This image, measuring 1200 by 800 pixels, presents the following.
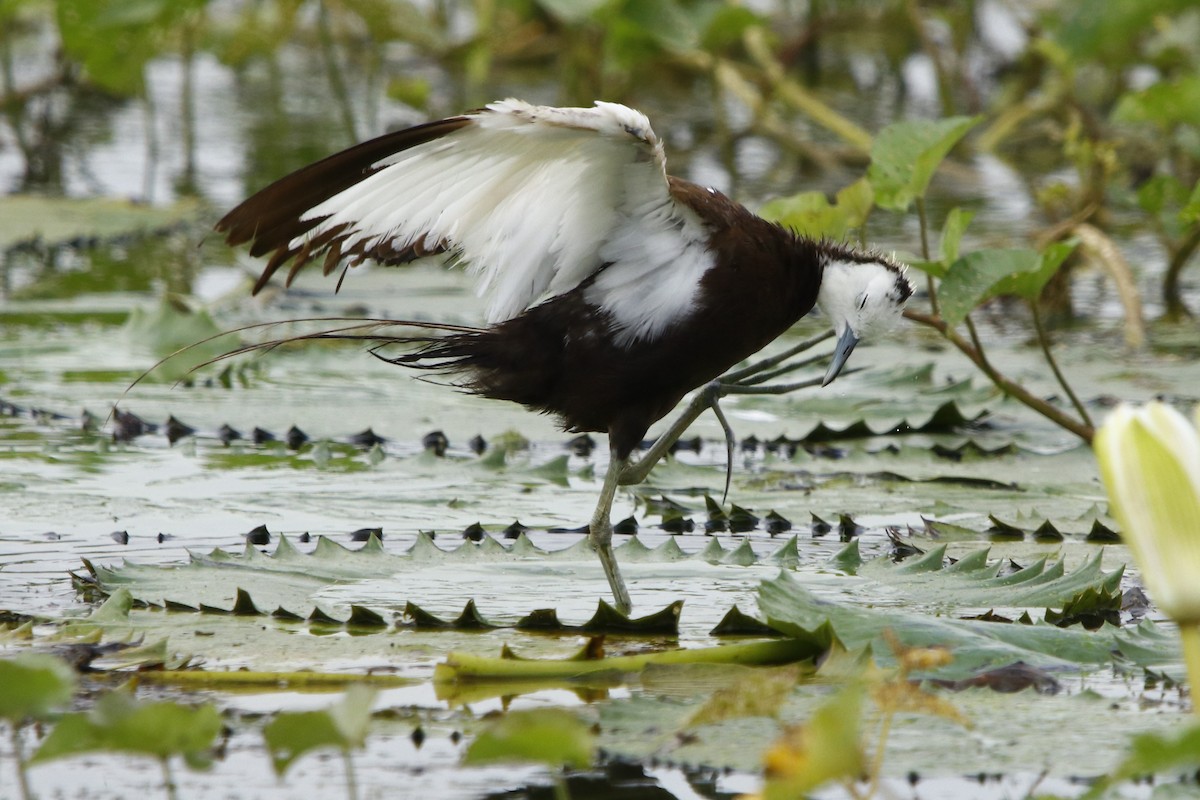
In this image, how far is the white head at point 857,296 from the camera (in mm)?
3355

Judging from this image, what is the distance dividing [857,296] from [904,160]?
59 centimetres

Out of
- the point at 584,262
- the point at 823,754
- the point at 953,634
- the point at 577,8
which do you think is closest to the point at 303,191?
the point at 584,262

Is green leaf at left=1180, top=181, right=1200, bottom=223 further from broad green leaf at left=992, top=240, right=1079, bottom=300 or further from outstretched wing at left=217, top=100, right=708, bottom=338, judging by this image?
outstretched wing at left=217, top=100, right=708, bottom=338

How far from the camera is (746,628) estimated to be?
2.73m

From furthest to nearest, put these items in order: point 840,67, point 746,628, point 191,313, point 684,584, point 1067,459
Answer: point 840,67 → point 191,313 → point 1067,459 → point 684,584 → point 746,628

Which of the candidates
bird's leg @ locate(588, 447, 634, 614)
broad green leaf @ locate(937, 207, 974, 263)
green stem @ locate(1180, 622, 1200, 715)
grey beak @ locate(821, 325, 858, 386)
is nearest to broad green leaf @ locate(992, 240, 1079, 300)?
broad green leaf @ locate(937, 207, 974, 263)

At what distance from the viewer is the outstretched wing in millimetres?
2953

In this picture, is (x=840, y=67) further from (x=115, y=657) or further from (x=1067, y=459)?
(x=115, y=657)

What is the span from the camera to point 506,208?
10.7ft

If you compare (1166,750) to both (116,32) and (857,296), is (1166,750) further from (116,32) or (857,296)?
(116,32)

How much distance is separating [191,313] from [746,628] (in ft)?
9.73

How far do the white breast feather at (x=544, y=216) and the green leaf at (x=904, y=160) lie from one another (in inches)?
30.2

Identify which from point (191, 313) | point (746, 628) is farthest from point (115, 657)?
point (191, 313)

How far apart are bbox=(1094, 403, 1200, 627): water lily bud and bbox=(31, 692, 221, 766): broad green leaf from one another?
3.08ft
